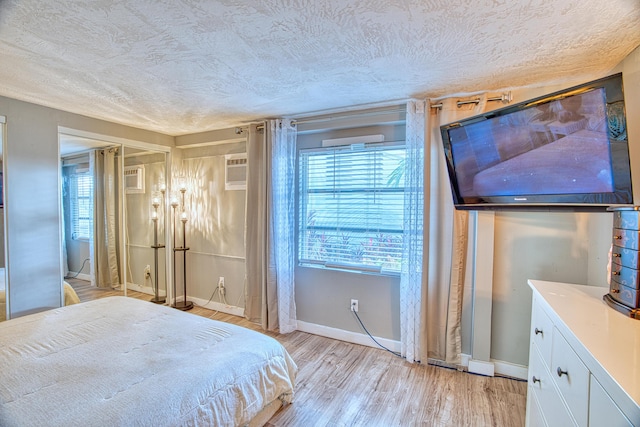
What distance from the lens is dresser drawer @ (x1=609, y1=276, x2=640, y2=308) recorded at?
1034mm

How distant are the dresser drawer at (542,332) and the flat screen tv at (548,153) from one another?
620 millimetres

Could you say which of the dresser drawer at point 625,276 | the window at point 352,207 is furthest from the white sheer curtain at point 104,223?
the dresser drawer at point 625,276

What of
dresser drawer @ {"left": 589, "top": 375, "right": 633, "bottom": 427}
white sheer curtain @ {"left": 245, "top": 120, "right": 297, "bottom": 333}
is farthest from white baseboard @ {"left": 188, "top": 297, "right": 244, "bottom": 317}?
dresser drawer @ {"left": 589, "top": 375, "right": 633, "bottom": 427}

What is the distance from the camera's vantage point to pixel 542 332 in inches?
51.8

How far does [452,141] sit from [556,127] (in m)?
0.62

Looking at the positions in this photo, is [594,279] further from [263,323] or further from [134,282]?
[134,282]

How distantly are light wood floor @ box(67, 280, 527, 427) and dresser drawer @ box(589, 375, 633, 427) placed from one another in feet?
3.81

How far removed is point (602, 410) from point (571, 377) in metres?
0.25

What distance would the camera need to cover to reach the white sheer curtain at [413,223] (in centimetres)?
231

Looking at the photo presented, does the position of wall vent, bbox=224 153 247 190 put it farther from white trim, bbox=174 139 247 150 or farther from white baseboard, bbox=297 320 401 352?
white baseboard, bbox=297 320 401 352

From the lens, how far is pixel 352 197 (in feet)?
9.09

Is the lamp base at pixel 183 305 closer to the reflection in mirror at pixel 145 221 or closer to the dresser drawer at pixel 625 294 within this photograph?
the reflection in mirror at pixel 145 221

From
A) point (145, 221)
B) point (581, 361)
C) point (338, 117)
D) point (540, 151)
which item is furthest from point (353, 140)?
point (145, 221)

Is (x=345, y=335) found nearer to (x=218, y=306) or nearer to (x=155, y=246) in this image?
→ (x=218, y=306)
